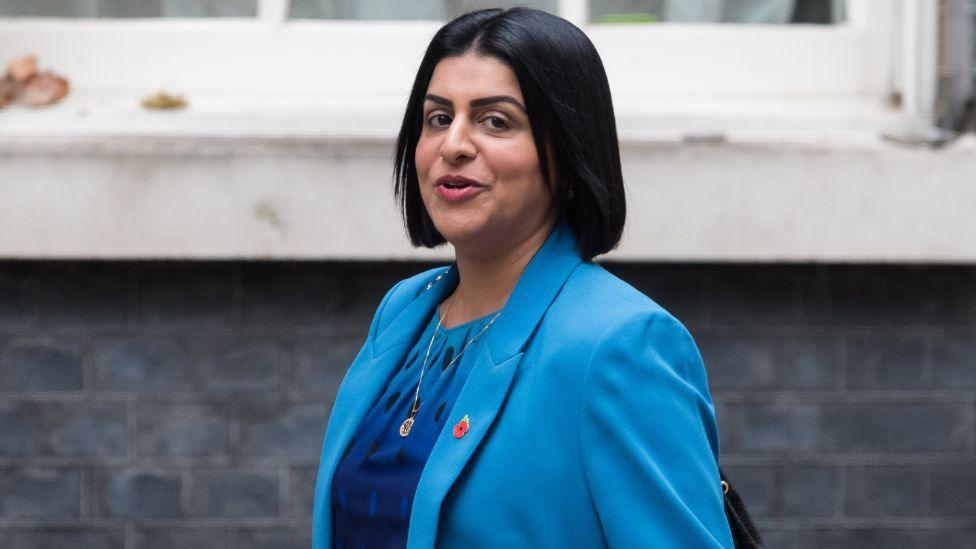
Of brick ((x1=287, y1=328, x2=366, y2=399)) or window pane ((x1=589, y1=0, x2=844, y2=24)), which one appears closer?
brick ((x1=287, y1=328, x2=366, y2=399))

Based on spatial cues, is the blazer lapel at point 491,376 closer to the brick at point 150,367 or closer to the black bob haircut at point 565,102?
the black bob haircut at point 565,102

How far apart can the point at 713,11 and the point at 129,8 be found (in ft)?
7.27

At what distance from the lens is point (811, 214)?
187 inches

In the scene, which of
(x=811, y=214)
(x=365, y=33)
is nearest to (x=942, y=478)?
(x=811, y=214)

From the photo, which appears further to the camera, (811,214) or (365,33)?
→ (365,33)

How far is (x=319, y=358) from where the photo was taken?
496cm

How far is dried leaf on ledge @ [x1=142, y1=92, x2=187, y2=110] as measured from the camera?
16.6 ft

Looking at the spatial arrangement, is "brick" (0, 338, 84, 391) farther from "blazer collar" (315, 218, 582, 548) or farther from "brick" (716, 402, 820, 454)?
"blazer collar" (315, 218, 582, 548)

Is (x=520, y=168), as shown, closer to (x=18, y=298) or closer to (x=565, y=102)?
(x=565, y=102)

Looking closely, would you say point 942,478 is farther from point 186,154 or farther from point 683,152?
point 186,154

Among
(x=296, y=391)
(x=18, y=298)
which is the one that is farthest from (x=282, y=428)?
(x=18, y=298)

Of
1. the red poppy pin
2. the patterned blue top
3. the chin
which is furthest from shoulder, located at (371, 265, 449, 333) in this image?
the red poppy pin

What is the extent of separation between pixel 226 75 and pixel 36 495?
5.50 feet

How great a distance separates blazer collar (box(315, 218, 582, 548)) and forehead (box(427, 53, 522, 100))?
272mm
